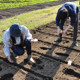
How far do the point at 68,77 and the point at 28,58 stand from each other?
3.51ft

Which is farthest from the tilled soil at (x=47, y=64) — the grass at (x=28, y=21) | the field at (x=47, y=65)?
the grass at (x=28, y=21)

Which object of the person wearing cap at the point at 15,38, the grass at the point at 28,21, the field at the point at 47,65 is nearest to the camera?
the person wearing cap at the point at 15,38

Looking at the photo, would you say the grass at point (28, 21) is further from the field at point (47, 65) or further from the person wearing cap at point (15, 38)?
the person wearing cap at point (15, 38)

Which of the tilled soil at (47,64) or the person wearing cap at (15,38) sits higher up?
the person wearing cap at (15,38)

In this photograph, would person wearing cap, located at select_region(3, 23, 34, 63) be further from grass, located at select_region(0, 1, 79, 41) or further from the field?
grass, located at select_region(0, 1, 79, 41)

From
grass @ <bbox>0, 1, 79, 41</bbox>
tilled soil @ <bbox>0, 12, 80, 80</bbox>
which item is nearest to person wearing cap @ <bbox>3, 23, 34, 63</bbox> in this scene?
tilled soil @ <bbox>0, 12, 80, 80</bbox>

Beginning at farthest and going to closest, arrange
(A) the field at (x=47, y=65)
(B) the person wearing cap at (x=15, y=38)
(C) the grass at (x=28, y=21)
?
(C) the grass at (x=28, y=21) < (A) the field at (x=47, y=65) < (B) the person wearing cap at (x=15, y=38)

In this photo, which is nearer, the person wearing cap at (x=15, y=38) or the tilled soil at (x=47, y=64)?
the person wearing cap at (x=15, y=38)

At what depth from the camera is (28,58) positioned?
274 centimetres

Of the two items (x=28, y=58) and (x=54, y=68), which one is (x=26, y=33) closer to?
(x=28, y=58)

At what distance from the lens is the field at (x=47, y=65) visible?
2260 millimetres

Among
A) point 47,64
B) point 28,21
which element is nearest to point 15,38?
point 47,64

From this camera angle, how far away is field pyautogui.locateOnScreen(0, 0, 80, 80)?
2260 millimetres

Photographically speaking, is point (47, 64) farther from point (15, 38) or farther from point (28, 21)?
point (28, 21)
